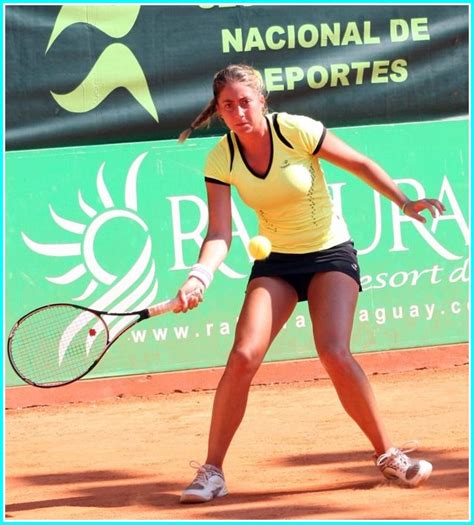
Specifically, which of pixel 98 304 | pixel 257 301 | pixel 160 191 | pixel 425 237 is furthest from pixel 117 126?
pixel 257 301

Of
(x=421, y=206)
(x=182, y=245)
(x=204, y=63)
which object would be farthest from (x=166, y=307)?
(x=204, y=63)

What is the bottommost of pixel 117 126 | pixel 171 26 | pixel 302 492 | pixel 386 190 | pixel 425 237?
pixel 302 492

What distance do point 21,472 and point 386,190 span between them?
2.28 metres

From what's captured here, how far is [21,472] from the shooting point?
562 centimetres

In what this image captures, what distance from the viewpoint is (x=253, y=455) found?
568 cm

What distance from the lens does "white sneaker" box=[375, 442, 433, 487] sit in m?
4.64

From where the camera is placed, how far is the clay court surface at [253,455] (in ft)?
14.9

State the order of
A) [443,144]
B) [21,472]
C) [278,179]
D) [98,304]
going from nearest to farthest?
[278,179] < [21,472] < [98,304] < [443,144]

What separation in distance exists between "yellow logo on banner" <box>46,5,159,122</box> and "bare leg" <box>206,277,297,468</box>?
305 cm

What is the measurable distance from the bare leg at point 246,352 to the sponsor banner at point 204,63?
300cm

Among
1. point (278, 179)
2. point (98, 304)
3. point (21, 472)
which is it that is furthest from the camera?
point (98, 304)

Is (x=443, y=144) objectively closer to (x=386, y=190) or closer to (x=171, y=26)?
(x=171, y=26)

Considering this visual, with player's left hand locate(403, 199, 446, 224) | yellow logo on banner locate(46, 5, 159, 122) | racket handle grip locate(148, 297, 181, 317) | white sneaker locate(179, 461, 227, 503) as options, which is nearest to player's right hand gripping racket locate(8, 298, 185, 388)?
racket handle grip locate(148, 297, 181, 317)

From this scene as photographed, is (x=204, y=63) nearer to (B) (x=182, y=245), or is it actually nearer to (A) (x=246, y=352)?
(B) (x=182, y=245)
